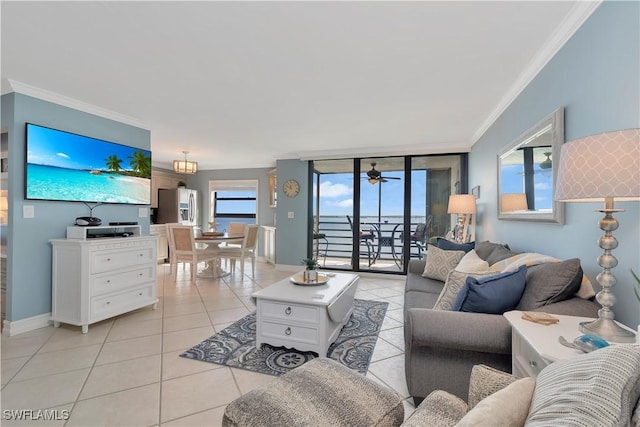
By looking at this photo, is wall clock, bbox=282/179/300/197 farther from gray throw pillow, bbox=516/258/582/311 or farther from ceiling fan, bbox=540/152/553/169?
gray throw pillow, bbox=516/258/582/311

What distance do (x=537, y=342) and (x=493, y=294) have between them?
18.1 inches

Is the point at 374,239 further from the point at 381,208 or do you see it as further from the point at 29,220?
the point at 29,220

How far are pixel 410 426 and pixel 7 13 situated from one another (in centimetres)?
284

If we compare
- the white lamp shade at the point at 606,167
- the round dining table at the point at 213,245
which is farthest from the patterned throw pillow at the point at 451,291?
the round dining table at the point at 213,245

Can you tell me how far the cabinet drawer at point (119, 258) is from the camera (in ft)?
9.39

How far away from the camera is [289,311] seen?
2355mm

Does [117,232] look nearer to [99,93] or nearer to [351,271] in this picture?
[99,93]

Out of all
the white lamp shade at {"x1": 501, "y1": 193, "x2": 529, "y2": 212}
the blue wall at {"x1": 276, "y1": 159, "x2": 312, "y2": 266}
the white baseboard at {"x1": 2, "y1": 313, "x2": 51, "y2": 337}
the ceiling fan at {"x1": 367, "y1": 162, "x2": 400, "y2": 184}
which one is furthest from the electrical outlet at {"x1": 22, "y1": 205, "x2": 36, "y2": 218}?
the ceiling fan at {"x1": 367, "y1": 162, "x2": 400, "y2": 184}

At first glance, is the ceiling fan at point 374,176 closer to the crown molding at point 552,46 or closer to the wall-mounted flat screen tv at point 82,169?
the crown molding at point 552,46

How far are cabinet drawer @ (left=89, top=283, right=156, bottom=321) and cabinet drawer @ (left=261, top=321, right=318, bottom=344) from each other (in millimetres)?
1698

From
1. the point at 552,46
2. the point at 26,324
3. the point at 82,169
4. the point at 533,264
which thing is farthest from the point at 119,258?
the point at 552,46

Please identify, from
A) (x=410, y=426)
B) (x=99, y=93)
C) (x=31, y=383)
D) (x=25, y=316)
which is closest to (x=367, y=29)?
(x=410, y=426)

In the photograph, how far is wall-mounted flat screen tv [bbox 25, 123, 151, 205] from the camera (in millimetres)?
2820

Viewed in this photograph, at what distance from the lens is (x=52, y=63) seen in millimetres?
2322
